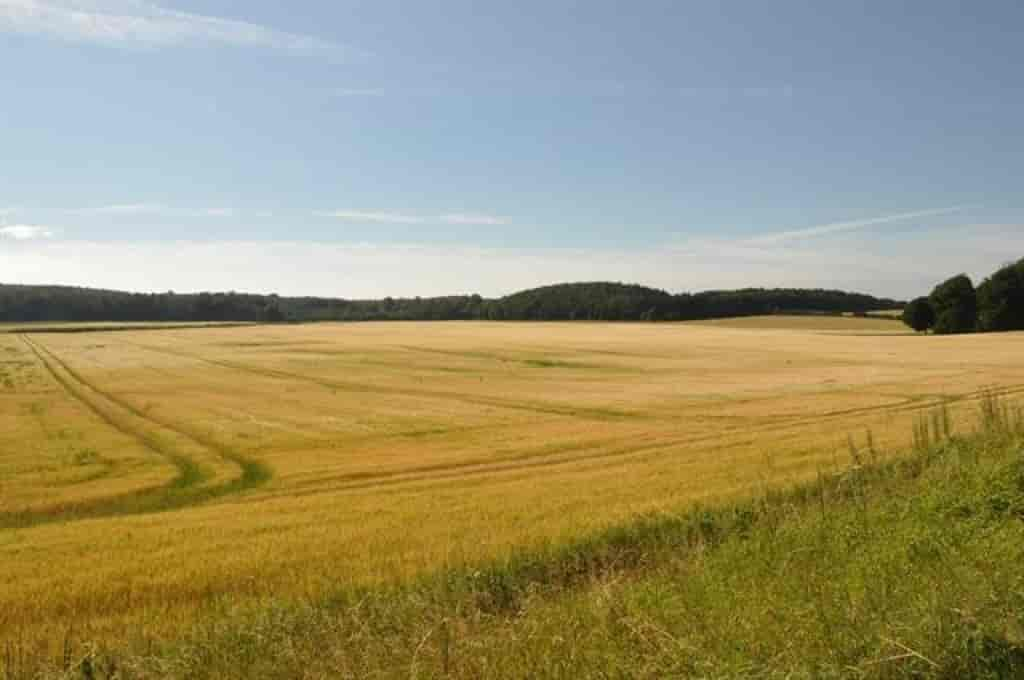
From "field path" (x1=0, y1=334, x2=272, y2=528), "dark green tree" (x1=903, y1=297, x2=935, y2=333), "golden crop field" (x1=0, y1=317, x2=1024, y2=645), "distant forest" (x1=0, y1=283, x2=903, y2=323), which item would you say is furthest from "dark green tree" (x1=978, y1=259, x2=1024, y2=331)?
"field path" (x1=0, y1=334, x2=272, y2=528)

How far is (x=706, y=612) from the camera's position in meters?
6.75

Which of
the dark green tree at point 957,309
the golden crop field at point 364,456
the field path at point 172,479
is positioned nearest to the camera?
the golden crop field at point 364,456

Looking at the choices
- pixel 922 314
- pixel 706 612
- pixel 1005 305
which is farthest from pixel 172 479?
pixel 922 314

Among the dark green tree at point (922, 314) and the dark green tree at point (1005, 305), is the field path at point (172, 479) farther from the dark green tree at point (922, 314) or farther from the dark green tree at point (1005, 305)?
the dark green tree at point (922, 314)

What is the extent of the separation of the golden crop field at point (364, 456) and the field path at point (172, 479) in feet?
0.36

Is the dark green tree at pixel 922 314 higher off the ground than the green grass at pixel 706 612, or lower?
higher

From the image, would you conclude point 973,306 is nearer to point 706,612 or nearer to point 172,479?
point 172,479

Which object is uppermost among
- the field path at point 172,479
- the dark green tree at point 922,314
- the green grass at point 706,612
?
the dark green tree at point 922,314

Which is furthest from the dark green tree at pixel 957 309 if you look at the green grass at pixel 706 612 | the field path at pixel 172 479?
the green grass at pixel 706 612

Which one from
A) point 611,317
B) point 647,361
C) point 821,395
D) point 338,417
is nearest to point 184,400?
point 338,417

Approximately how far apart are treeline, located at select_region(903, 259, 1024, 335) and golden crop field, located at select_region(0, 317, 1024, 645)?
40.3 m

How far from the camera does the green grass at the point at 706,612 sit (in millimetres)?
5590

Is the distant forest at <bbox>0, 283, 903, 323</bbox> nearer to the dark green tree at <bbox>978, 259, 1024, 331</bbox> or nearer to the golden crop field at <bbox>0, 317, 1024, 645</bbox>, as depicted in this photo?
the dark green tree at <bbox>978, 259, 1024, 331</bbox>

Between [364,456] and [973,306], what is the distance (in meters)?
103
